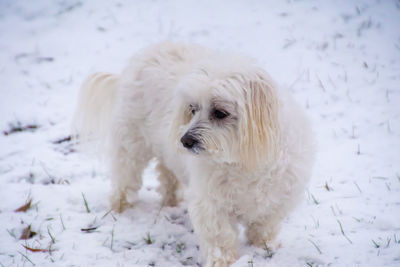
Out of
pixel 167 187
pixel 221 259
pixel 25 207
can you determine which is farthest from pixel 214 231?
pixel 25 207

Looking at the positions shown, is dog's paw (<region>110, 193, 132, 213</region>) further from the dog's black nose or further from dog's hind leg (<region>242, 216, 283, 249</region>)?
the dog's black nose

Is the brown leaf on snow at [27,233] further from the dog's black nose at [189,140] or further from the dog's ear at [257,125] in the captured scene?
the dog's ear at [257,125]

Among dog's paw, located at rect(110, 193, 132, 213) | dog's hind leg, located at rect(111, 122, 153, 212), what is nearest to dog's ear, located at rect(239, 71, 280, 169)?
dog's hind leg, located at rect(111, 122, 153, 212)

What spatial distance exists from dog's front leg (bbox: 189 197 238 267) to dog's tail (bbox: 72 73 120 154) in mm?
1457

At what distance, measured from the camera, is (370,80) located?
16.0 feet

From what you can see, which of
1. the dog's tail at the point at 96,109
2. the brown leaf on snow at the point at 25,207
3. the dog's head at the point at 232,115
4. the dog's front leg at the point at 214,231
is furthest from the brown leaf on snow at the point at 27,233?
the dog's head at the point at 232,115

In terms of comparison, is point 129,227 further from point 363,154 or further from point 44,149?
point 363,154

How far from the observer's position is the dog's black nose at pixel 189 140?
7.61 ft

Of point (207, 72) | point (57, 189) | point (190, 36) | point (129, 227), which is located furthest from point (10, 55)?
point (207, 72)

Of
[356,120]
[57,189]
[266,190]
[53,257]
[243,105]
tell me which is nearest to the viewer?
[243,105]

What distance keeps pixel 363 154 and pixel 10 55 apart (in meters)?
5.73

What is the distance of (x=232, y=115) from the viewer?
7.85 feet

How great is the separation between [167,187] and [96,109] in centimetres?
103

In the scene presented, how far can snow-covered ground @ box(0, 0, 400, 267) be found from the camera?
9.16ft
